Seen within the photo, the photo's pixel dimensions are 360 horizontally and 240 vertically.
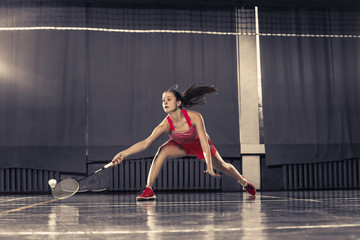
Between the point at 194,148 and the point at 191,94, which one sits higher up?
the point at 191,94

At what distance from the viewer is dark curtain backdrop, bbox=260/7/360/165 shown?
8070mm

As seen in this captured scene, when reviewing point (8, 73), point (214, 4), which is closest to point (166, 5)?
point (214, 4)

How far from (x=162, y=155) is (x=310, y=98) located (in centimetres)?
442

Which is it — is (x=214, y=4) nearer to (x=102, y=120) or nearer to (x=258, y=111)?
(x=258, y=111)

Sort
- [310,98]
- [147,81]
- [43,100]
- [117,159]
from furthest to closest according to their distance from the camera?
[310,98]
[147,81]
[43,100]
[117,159]

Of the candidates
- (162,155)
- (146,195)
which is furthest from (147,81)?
(146,195)

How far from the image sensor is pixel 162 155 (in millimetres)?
4672

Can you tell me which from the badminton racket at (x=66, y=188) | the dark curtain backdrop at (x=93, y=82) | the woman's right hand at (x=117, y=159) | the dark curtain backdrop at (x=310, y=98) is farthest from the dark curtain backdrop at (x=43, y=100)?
the woman's right hand at (x=117, y=159)

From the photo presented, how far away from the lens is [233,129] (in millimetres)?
7980

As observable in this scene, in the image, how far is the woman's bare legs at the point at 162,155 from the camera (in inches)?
182

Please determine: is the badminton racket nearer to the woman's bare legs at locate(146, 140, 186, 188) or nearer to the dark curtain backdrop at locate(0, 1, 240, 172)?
the woman's bare legs at locate(146, 140, 186, 188)

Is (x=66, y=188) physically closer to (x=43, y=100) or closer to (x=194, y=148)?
(x=194, y=148)

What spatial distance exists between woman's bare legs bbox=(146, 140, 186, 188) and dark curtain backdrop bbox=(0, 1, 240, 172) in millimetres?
2958

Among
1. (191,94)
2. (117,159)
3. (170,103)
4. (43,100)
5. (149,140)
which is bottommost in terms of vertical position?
(117,159)
